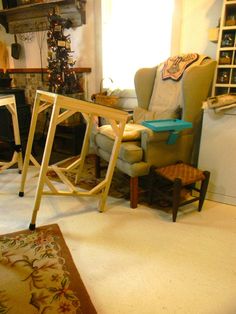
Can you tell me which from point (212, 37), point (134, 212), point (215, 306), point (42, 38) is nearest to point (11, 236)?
point (134, 212)

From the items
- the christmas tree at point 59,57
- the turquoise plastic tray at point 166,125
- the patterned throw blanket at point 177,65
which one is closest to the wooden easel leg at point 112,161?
the turquoise plastic tray at point 166,125

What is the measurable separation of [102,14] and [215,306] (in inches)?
123

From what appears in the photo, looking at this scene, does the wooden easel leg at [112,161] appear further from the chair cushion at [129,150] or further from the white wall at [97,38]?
the white wall at [97,38]

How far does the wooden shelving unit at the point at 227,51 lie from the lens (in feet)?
6.90

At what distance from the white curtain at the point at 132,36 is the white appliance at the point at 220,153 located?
114cm

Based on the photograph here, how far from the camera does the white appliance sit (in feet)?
6.46

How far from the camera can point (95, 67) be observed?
10.8 feet

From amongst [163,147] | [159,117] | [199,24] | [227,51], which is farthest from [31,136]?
[199,24]

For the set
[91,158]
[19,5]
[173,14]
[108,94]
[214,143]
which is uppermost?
[19,5]

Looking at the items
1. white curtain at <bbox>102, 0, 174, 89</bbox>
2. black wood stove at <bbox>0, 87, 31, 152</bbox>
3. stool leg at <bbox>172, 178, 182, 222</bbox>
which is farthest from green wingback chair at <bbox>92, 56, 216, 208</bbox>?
black wood stove at <bbox>0, 87, 31, 152</bbox>

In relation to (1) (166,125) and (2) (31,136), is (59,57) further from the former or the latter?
(1) (166,125)

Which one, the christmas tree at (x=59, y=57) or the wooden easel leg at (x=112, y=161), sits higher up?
the christmas tree at (x=59, y=57)

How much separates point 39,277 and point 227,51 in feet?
7.26

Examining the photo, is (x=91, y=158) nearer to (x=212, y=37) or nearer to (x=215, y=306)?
(x=212, y=37)
